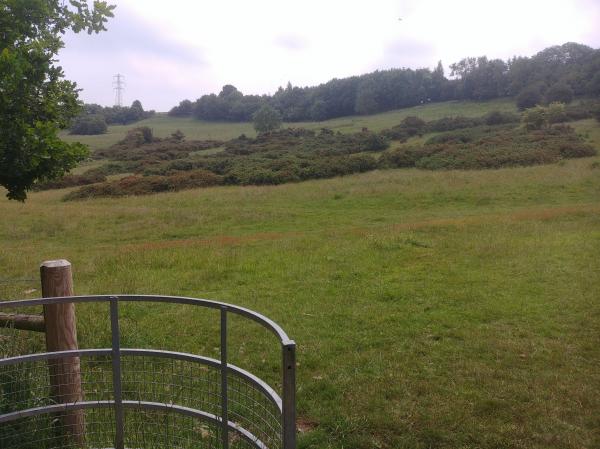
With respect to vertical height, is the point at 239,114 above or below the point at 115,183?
above

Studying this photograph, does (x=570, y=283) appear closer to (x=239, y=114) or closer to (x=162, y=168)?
(x=162, y=168)

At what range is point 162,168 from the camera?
4116 centimetres

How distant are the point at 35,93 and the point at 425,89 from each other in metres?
94.1

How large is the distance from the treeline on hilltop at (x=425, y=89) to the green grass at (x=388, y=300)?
177ft

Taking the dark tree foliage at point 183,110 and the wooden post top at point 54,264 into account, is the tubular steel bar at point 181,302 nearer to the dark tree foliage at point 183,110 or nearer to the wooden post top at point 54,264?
the wooden post top at point 54,264

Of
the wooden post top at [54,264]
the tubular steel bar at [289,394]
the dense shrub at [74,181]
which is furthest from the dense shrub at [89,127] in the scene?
the tubular steel bar at [289,394]

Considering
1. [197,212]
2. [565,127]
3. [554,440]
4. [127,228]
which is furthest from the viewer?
[565,127]

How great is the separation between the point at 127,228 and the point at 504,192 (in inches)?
650

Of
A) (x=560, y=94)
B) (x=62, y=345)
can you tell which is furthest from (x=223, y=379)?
(x=560, y=94)

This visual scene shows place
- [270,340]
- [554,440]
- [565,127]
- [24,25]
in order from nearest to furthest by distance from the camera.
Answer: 1. [554,440]
2. [24,25]
3. [270,340]
4. [565,127]

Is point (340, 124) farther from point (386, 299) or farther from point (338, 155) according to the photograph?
point (386, 299)

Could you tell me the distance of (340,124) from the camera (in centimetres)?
7856

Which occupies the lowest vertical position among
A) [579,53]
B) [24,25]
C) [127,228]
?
[127,228]

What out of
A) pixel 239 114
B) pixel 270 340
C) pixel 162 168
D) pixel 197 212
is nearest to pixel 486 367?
pixel 270 340
